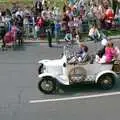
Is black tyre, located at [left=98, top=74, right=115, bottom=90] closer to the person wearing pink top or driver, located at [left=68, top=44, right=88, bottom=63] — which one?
the person wearing pink top

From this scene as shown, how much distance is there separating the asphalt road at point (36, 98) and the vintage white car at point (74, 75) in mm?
282

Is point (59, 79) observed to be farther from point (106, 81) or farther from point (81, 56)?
point (106, 81)

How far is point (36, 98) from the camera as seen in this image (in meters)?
17.3

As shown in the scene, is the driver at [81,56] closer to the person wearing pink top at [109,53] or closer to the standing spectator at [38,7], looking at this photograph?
the person wearing pink top at [109,53]

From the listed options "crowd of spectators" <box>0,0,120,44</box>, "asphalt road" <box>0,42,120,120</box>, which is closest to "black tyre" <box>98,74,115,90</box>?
"asphalt road" <box>0,42,120,120</box>

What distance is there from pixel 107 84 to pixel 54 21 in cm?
933

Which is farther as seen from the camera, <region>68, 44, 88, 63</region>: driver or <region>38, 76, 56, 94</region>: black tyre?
<region>68, 44, 88, 63</region>: driver

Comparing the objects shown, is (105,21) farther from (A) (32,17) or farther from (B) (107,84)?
(B) (107,84)

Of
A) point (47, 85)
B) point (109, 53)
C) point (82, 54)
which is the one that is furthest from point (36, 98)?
point (109, 53)

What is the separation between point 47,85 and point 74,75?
0.90m

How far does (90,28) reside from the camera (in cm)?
2639

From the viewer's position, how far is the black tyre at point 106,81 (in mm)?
17872

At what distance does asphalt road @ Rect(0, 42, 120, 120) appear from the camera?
15.5 metres

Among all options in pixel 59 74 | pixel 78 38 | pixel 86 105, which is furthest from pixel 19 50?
pixel 86 105
